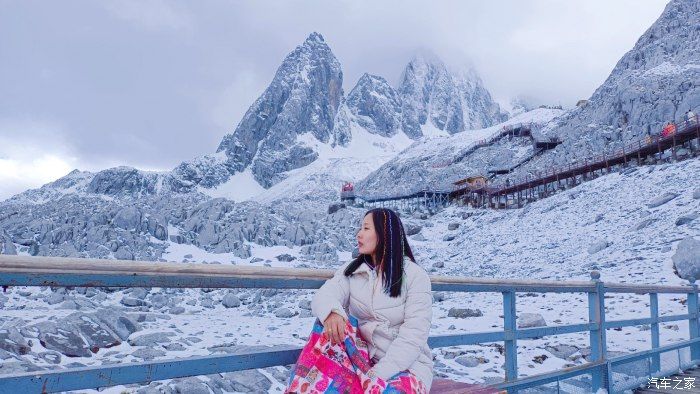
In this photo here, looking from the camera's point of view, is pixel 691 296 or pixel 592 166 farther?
pixel 592 166

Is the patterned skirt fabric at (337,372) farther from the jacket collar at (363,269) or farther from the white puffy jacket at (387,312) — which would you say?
the jacket collar at (363,269)

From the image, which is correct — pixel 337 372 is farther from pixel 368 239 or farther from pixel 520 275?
pixel 520 275

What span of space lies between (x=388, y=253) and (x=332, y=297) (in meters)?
0.43

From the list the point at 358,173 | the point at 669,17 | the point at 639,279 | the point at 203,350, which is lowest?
the point at 203,350

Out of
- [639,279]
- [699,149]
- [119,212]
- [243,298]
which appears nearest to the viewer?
[639,279]

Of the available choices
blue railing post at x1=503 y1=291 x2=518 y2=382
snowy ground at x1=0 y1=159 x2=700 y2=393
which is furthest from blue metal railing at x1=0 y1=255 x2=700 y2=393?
snowy ground at x1=0 y1=159 x2=700 y2=393

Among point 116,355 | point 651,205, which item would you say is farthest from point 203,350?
point 651,205

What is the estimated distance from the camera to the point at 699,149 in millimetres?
35906

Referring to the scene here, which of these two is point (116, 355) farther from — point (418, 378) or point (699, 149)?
Result: point (699, 149)

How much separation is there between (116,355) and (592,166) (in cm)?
4350

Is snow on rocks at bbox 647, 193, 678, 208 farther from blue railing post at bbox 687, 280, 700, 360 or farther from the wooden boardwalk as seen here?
the wooden boardwalk

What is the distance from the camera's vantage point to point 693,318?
769 cm

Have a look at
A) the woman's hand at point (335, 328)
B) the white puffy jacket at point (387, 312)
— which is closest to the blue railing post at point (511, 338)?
the white puffy jacket at point (387, 312)

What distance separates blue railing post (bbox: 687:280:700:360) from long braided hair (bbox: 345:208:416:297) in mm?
6490
